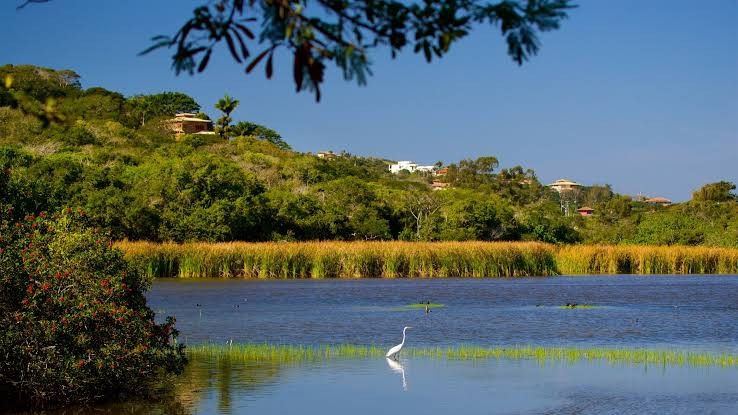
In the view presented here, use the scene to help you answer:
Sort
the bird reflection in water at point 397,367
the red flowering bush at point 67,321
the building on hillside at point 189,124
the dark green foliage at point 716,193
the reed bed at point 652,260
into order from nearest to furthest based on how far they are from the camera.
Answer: the red flowering bush at point 67,321
the bird reflection in water at point 397,367
the reed bed at point 652,260
the dark green foliage at point 716,193
the building on hillside at point 189,124

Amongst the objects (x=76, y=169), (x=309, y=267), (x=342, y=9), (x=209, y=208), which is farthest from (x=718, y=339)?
(x=76, y=169)

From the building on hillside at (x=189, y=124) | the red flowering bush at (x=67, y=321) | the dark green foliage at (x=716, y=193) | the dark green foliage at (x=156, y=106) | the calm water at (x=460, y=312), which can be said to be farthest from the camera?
the building on hillside at (x=189, y=124)

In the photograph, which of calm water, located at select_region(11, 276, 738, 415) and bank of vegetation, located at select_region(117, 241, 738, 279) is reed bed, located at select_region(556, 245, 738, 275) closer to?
bank of vegetation, located at select_region(117, 241, 738, 279)

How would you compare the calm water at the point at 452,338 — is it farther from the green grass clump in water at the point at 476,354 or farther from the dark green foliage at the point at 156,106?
the dark green foliage at the point at 156,106

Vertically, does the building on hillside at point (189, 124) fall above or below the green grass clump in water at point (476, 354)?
above

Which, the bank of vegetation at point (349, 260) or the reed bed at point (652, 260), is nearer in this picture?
the bank of vegetation at point (349, 260)

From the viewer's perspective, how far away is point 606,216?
261 feet

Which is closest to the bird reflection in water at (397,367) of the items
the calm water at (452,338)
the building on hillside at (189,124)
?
the calm water at (452,338)

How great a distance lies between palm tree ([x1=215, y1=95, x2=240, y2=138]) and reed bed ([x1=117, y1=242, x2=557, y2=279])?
52.6 metres

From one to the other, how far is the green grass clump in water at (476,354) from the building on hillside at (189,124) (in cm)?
7903

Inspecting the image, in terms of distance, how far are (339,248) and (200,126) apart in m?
66.3

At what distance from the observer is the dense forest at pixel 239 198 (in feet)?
155

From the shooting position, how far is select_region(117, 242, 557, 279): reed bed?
38.5 meters

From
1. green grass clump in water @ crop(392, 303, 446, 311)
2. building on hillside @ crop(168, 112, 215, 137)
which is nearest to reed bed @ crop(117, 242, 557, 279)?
green grass clump in water @ crop(392, 303, 446, 311)
